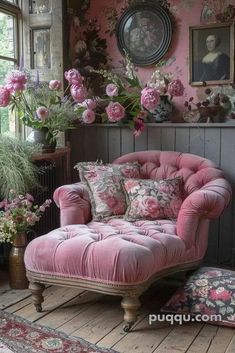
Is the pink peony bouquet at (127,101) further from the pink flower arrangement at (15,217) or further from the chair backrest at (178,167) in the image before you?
the pink flower arrangement at (15,217)

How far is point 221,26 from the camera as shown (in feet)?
10.2

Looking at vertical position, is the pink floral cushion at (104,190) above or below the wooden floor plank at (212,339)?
above

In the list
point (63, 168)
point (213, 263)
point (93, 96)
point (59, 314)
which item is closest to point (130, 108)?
point (93, 96)

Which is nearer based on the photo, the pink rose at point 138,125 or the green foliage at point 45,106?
the green foliage at point 45,106

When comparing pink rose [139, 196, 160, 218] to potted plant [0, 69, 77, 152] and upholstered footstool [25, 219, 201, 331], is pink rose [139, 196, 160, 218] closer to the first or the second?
upholstered footstool [25, 219, 201, 331]

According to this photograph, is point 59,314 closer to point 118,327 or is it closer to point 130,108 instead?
point 118,327

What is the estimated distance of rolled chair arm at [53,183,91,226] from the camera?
2.68m

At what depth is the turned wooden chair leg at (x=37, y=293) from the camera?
7.87 feet

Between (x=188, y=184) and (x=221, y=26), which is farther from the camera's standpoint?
(x=221, y=26)

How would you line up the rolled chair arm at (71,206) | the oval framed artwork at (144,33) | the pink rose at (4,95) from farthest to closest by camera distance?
the oval framed artwork at (144,33)
the pink rose at (4,95)
the rolled chair arm at (71,206)

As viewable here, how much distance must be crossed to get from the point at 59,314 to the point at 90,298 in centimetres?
29

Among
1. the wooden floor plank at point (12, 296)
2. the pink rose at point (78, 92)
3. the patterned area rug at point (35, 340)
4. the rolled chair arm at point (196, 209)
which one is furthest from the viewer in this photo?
the pink rose at point (78, 92)

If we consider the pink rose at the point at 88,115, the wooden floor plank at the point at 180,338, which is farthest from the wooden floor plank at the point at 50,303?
the pink rose at the point at 88,115

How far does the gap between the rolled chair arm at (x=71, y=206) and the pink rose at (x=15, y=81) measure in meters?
0.72
